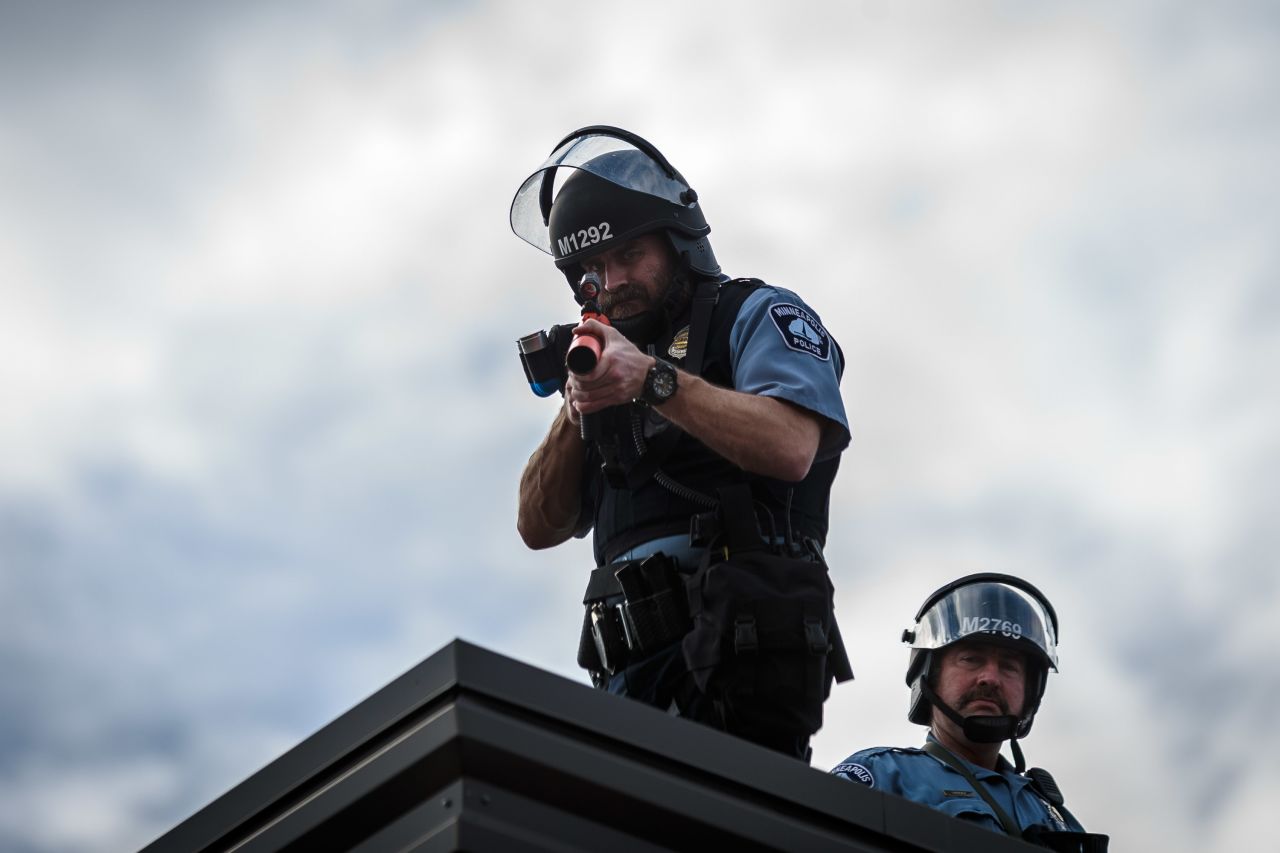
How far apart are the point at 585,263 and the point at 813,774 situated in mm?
2073

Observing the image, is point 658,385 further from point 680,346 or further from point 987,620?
point 987,620

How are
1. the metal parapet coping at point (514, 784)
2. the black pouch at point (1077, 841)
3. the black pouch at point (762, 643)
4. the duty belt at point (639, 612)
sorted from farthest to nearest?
the black pouch at point (1077, 841) → the duty belt at point (639, 612) → the black pouch at point (762, 643) → the metal parapet coping at point (514, 784)

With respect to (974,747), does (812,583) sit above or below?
below

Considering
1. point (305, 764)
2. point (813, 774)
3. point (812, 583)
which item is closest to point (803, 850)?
point (813, 774)

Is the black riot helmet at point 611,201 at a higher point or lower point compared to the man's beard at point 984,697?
higher

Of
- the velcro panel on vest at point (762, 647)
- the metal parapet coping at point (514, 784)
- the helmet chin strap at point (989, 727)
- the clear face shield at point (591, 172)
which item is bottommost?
the metal parapet coping at point (514, 784)

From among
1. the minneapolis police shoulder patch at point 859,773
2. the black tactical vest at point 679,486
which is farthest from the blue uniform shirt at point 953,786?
the black tactical vest at point 679,486

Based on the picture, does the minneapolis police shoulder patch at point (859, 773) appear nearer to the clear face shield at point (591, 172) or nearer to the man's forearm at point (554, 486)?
the man's forearm at point (554, 486)

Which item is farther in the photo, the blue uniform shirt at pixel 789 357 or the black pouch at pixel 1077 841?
the black pouch at pixel 1077 841

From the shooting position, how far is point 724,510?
394cm

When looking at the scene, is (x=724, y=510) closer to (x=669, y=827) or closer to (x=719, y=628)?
(x=719, y=628)

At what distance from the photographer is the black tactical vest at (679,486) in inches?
159

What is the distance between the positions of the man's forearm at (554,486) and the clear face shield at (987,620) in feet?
6.56

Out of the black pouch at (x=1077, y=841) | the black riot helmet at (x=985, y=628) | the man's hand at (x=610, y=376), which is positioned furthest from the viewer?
the black riot helmet at (x=985, y=628)
